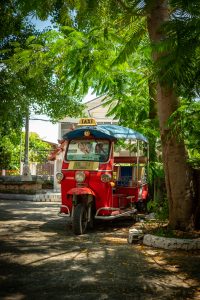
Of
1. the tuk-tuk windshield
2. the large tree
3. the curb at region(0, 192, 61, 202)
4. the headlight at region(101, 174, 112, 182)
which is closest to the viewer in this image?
the large tree

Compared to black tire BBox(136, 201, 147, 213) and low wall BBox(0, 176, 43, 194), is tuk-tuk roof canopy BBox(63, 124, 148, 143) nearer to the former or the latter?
black tire BBox(136, 201, 147, 213)

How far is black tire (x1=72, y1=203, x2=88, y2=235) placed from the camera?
8070 mm

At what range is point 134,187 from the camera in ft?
33.2

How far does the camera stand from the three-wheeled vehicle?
8.62 metres

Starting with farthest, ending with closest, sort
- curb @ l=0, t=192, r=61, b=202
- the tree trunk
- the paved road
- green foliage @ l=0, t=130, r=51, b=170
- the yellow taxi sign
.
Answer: green foliage @ l=0, t=130, r=51, b=170 < curb @ l=0, t=192, r=61, b=202 < the yellow taxi sign < the tree trunk < the paved road

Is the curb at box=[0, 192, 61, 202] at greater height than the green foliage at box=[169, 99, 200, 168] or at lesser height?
lesser

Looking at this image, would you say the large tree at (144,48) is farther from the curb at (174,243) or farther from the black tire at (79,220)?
the black tire at (79,220)

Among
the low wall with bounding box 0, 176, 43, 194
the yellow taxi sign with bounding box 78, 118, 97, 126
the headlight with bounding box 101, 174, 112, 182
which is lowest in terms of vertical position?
the low wall with bounding box 0, 176, 43, 194

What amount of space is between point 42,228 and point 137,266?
4.00 m

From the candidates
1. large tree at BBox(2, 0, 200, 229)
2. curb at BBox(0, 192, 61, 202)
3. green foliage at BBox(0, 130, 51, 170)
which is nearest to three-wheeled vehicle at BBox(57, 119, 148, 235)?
Answer: large tree at BBox(2, 0, 200, 229)

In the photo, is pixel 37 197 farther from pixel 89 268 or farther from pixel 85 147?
pixel 89 268

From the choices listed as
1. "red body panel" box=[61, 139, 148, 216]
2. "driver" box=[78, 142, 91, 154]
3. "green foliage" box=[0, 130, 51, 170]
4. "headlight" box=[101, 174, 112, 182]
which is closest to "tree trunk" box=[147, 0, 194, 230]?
"headlight" box=[101, 174, 112, 182]

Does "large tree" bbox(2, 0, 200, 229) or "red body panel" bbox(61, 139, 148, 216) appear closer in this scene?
"large tree" bbox(2, 0, 200, 229)

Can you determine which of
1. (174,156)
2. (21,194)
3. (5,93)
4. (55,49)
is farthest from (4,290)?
(21,194)
